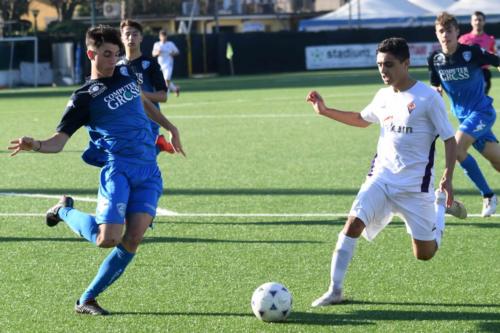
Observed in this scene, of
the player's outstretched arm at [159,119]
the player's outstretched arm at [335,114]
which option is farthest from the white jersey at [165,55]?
the player's outstretched arm at [335,114]

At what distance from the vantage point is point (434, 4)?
59281 mm

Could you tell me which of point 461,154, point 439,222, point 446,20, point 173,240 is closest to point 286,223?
point 173,240

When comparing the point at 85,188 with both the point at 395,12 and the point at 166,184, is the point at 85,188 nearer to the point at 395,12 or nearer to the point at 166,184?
the point at 166,184

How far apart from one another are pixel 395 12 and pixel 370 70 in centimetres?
930

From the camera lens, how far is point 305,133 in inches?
778

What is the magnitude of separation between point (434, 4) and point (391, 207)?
5394 cm

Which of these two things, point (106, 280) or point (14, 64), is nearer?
point (106, 280)

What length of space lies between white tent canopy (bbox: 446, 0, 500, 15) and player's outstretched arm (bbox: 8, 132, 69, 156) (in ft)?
160

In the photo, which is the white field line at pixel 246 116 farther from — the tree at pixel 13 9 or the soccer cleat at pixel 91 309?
the tree at pixel 13 9

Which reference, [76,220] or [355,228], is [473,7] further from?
[76,220]

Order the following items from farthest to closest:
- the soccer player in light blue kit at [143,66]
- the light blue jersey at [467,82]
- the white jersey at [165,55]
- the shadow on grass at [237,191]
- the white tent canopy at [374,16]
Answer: the white tent canopy at [374,16] < the white jersey at [165,55] < the shadow on grass at [237,191] < the light blue jersey at [467,82] < the soccer player in light blue kit at [143,66]

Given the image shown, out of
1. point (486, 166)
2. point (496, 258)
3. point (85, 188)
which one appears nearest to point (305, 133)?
point (486, 166)

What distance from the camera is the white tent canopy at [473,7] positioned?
54.0 meters

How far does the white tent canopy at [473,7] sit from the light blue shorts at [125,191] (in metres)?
48.5
